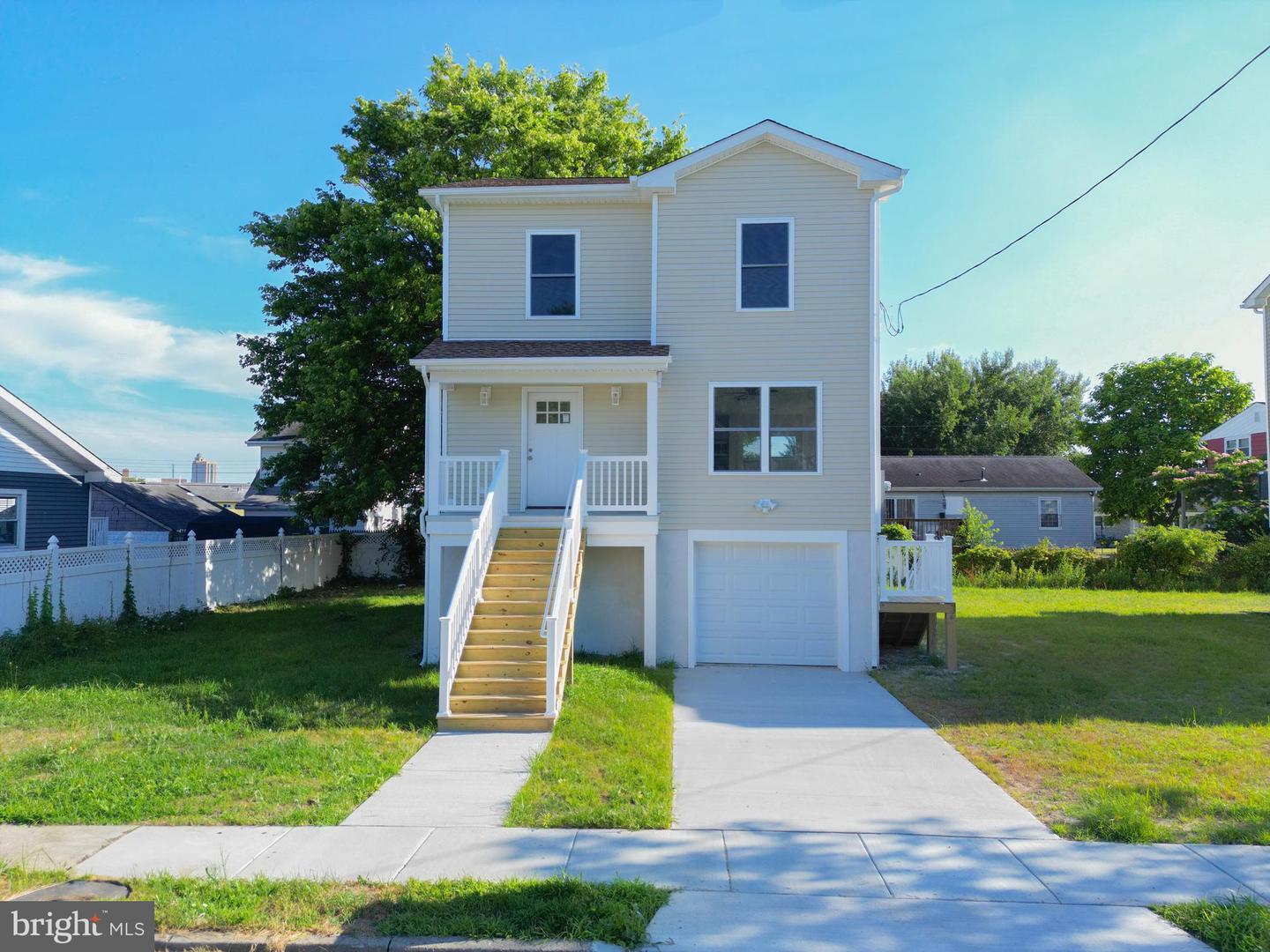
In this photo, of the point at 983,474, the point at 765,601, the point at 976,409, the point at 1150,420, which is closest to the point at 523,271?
the point at 765,601

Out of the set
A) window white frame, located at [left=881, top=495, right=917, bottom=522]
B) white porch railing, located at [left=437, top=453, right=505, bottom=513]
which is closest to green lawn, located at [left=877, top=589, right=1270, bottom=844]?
white porch railing, located at [left=437, top=453, right=505, bottom=513]

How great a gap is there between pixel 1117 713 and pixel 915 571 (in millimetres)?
3674

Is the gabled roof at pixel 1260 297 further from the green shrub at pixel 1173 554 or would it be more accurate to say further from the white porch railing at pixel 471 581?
the white porch railing at pixel 471 581

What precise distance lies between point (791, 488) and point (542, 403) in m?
4.16

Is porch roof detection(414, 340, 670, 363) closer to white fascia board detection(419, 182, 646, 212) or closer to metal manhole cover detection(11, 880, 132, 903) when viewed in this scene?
white fascia board detection(419, 182, 646, 212)

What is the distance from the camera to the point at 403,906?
440cm

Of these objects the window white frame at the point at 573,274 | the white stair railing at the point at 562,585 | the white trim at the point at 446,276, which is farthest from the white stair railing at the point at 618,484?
the white trim at the point at 446,276

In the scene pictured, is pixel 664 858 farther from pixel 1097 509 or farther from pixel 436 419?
pixel 1097 509

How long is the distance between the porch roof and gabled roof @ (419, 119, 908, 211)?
2343 millimetres

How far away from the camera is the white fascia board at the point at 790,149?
12.1 m

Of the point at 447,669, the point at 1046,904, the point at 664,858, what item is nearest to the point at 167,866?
the point at 664,858

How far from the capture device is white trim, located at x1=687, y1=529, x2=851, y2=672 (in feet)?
40.1

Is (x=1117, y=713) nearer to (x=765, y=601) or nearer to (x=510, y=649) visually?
(x=765, y=601)

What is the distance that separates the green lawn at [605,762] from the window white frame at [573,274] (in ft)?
19.4
